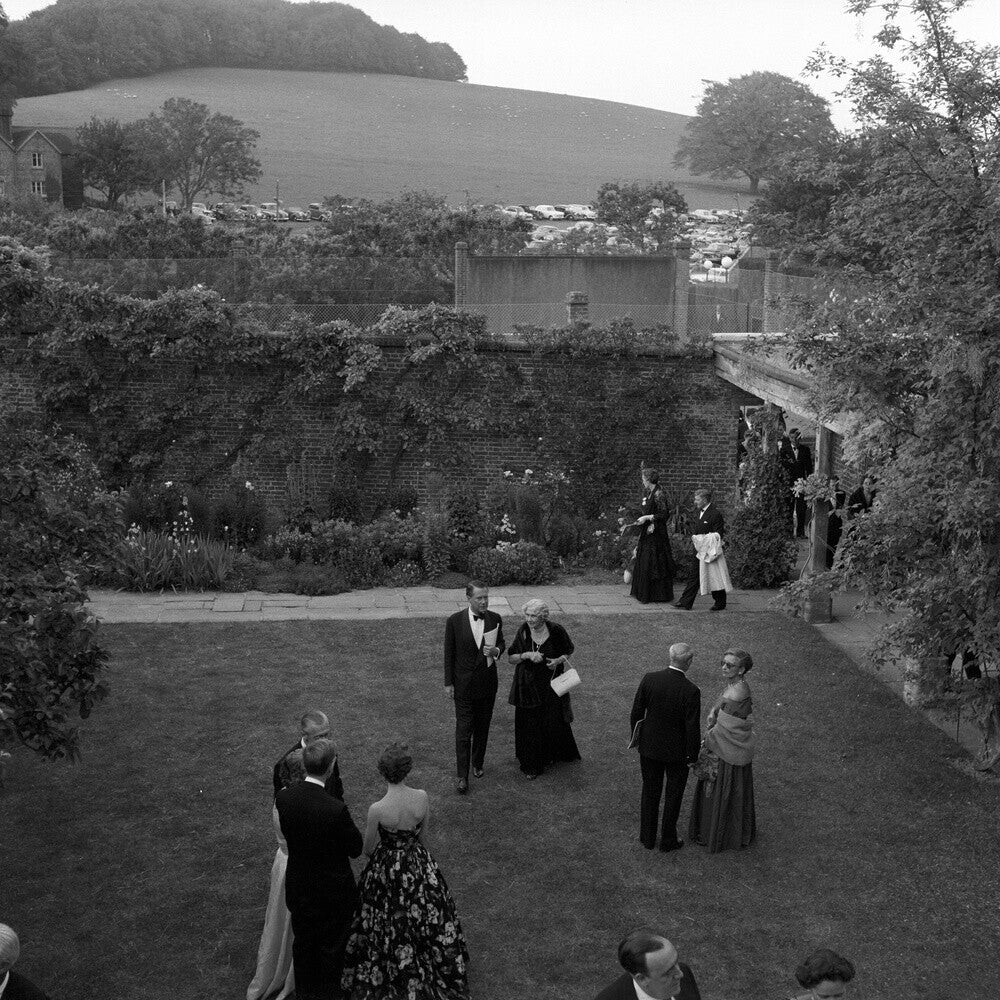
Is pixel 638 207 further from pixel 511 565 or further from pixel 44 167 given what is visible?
pixel 44 167

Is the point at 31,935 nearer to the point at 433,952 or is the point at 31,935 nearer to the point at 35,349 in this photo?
the point at 433,952

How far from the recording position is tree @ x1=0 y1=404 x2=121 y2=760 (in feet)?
19.5

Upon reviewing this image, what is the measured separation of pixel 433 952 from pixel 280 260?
20.4 meters

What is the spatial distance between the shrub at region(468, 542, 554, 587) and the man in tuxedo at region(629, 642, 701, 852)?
7166 millimetres

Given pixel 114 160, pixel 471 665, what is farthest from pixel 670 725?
pixel 114 160

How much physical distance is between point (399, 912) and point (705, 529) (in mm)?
7996

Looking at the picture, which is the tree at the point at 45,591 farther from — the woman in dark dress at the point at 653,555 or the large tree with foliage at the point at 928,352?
the woman in dark dress at the point at 653,555

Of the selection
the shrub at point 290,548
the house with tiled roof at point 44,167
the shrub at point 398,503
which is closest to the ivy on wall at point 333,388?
the shrub at point 398,503

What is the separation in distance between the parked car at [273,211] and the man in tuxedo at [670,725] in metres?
52.6

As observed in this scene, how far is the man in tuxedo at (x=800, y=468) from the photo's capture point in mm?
16016

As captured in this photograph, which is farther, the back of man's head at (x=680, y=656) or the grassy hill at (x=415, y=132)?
the grassy hill at (x=415, y=132)

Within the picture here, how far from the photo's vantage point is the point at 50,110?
93.8m

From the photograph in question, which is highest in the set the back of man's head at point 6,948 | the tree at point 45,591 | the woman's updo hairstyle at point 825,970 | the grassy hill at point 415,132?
the grassy hill at point 415,132

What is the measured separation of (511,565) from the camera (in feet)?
48.6
